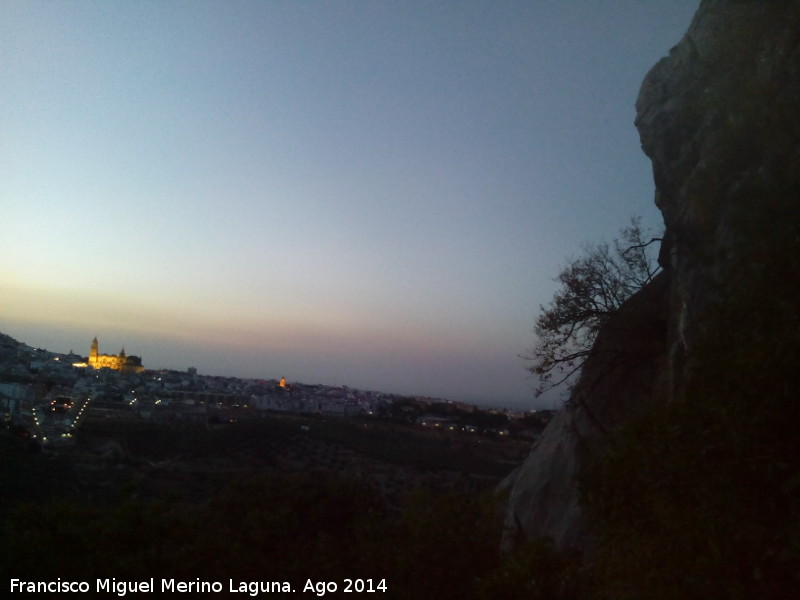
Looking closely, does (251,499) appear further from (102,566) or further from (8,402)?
(8,402)

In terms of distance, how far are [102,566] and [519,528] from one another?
6728 mm

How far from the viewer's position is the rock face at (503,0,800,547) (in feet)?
17.3

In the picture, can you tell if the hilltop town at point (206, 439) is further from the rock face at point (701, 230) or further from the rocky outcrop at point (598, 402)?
the rock face at point (701, 230)

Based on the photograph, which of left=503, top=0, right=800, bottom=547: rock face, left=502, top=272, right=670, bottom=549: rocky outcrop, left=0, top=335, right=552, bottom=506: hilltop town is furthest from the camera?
left=0, top=335, right=552, bottom=506: hilltop town

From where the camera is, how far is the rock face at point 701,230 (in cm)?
526

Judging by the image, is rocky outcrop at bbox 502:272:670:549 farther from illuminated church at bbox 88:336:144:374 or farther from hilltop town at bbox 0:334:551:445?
illuminated church at bbox 88:336:144:374

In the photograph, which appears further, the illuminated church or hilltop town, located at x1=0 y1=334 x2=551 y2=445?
the illuminated church

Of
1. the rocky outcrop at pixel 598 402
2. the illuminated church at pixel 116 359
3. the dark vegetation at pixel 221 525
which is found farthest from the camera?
the illuminated church at pixel 116 359

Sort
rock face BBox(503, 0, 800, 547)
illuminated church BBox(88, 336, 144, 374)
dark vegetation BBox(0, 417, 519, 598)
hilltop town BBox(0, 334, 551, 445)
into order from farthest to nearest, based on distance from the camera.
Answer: illuminated church BBox(88, 336, 144, 374), hilltop town BBox(0, 334, 551, 445), dark vegetation BBox(0, 417, 519, 598), rock face BBox(503, 0, 800, 547)

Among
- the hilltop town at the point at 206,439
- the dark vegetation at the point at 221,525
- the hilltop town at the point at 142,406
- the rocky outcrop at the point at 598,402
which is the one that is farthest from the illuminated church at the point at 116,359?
the rocky outcrop at the point at 598,402

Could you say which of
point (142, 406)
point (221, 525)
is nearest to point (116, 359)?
point (142, 406)

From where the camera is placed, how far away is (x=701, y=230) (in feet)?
27.3

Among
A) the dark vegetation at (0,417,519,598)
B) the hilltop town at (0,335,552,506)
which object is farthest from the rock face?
the hilltop town at (0,335,552,506)

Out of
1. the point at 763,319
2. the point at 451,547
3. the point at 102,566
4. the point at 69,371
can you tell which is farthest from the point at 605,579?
the point at 69,371
